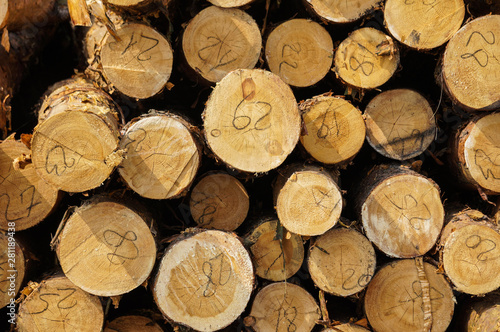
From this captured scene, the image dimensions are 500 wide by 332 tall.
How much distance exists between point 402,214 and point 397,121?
26.4 inches

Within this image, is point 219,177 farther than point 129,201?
Yes

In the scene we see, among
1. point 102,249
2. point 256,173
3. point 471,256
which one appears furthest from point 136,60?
point 471,256

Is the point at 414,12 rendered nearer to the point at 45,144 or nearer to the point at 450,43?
the point at 450,43

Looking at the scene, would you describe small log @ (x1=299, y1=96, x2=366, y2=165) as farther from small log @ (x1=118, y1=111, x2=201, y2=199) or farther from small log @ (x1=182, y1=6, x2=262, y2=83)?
small log @ (x1=118, y1=111, x2=201, y2=199)

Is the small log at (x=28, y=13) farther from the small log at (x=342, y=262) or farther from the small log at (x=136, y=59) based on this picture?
the small log at (x=342, y=262)

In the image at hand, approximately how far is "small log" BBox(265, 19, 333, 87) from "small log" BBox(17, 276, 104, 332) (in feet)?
6.54

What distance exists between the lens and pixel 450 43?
254 cm

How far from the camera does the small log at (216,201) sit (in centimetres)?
273

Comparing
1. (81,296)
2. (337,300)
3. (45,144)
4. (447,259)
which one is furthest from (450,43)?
(81,296)

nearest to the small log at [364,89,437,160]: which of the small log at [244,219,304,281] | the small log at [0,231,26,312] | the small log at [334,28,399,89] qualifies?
the small log at [334,28,399,89]

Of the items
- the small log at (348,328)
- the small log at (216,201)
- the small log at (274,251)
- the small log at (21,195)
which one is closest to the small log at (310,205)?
the small log at (274,251)

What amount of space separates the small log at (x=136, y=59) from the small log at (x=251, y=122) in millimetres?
505

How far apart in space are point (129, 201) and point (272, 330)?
1293 mm

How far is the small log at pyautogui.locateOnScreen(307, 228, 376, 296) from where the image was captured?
2551 mm
